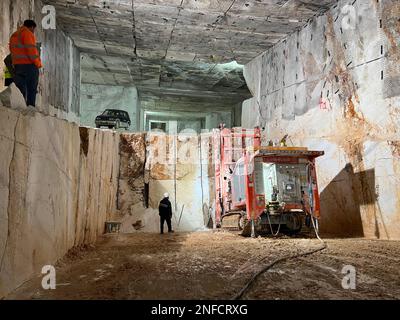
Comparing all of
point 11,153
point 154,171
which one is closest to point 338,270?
point 11,153

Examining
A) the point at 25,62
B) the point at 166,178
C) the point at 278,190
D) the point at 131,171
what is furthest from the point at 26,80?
the point at 166,178

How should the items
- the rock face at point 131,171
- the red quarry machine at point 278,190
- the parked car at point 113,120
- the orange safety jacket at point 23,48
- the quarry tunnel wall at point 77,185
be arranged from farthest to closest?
the parked car at point 113,120 → the rock face at point 131,171 → the red quarry machine at point 278,190 → the orange safety jacket at point 23,48 → the quarry tunnel wall at point 77,185

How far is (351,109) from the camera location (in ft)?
32.5

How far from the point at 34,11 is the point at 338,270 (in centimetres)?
1047

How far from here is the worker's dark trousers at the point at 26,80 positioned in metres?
6.57

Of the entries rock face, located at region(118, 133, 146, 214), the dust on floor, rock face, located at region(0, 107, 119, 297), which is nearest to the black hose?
the dust on floor

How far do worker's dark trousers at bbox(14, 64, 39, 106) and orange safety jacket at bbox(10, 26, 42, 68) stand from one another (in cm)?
10

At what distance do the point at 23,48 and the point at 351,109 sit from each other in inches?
336

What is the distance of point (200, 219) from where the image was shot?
14.2 m

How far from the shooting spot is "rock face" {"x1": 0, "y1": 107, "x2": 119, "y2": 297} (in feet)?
12.7

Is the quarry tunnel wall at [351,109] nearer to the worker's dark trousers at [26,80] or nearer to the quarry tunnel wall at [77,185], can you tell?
the quarry tunnel wall at [77,185]

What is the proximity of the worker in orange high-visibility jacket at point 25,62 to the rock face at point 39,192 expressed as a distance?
110 cm

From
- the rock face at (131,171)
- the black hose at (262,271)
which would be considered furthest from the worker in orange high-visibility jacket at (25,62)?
the rock face at (131,171)
